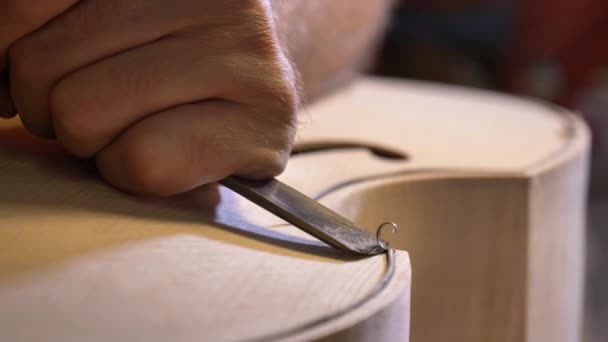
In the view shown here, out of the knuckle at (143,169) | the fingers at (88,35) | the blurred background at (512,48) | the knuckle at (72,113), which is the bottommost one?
the blurred background at (512,48)

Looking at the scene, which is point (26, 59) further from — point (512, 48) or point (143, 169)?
point (512, 48)

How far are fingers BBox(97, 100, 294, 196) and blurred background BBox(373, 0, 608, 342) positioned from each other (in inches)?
59.5

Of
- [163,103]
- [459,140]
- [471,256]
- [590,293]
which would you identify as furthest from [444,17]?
[163,103]

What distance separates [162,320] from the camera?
1.04 ft

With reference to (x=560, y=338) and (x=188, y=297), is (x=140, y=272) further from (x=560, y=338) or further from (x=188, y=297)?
(x=560, y=338)

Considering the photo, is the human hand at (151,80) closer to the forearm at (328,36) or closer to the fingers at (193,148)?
the fingers at (193,148)

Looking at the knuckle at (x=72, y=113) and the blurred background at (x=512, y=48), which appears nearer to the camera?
the knuckle at (x=72, y=113)

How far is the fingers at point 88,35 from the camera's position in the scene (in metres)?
0.41

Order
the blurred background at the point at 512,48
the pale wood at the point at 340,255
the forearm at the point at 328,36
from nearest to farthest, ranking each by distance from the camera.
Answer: the pale wood at the point at 340,255, the forearm at the point at 328,36, the blurred background at the point at 512,48

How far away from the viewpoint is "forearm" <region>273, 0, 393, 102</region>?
71 cm

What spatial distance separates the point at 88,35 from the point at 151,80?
1.5 inches

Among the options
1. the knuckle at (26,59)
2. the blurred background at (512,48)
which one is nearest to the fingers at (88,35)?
the knuckle at (26,59)

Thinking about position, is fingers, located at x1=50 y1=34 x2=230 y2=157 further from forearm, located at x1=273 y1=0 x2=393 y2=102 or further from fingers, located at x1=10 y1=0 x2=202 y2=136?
forearm, located at x1=273 y1=0 x2=393 y2=102

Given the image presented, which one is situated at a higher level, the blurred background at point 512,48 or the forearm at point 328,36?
the forearm at point 328,36
